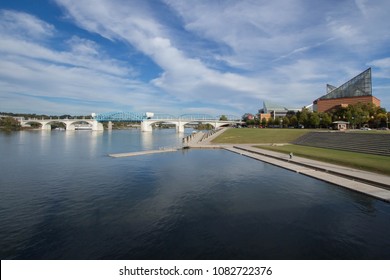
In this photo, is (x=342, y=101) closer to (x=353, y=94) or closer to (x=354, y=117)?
(x=353, y=94)

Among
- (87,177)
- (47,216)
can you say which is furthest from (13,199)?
(87,177)

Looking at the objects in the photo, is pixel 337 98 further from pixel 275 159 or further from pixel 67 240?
pixel 67 240

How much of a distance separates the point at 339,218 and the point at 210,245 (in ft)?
26.9

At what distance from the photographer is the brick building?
118 metres

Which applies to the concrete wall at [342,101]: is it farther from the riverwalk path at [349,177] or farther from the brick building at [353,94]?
the riverwalk path at [349,177]

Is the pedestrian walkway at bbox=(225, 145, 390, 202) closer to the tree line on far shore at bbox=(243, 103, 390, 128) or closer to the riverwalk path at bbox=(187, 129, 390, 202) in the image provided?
the riverwalk path at bbox=(187, 129, 390, 202)

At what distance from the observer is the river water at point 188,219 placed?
11148mm

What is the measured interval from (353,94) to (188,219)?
13521 centimetres

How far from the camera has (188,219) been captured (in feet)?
48.7

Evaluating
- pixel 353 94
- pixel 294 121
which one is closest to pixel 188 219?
pixel 294 121

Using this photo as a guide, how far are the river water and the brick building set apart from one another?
117 metres

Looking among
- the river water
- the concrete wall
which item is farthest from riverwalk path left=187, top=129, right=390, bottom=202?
the concrete wall

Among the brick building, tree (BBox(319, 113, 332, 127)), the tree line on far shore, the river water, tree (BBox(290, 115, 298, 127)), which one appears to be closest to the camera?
the river water

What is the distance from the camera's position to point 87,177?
2681 cm
